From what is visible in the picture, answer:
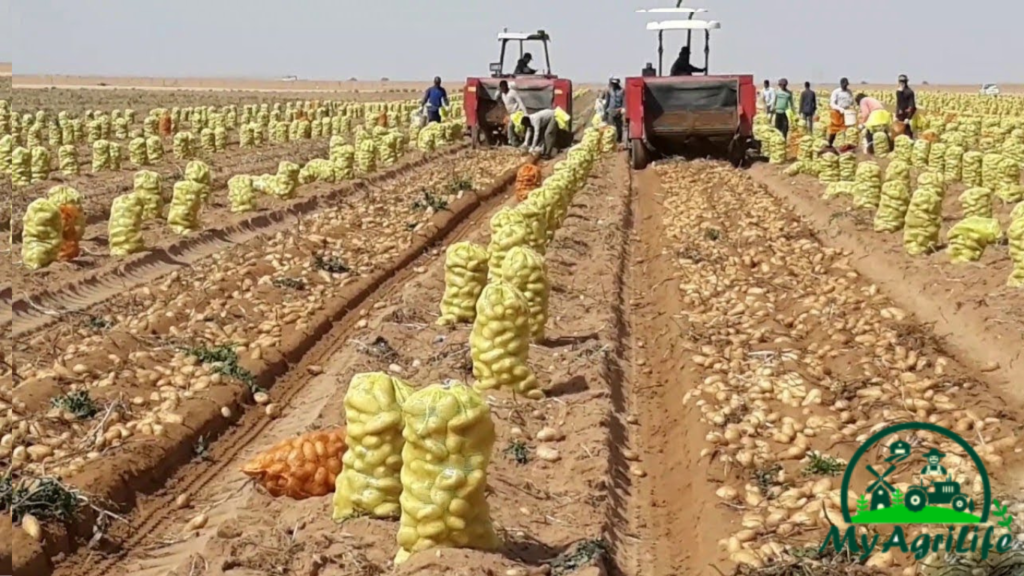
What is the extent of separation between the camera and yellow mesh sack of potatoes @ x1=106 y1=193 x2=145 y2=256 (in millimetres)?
11727

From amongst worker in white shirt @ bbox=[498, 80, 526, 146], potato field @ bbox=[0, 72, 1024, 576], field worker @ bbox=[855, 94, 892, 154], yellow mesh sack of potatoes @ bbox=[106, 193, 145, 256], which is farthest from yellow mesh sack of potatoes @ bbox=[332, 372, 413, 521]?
field worker @ bbox=[855, 94, 892, 154]

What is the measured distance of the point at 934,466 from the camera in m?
5.38

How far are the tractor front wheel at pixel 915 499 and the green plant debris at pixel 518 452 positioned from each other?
203cm

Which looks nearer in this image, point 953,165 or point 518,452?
point 518,452

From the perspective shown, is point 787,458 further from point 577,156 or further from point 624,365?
point 577,156

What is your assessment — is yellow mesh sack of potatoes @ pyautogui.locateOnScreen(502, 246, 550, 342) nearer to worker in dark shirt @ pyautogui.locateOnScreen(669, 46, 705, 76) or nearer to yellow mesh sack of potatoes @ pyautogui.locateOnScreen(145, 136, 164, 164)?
worker in dark shirt @ pyautogui.locateOnScreen(669, 46, 705, 76)

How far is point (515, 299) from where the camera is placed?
22.5 feet

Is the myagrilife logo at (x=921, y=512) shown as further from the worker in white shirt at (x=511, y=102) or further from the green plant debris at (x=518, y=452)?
the worker in white shirt at (x=511, y=102)

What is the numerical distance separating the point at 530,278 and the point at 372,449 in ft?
10.4

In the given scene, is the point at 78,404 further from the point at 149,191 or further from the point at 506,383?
the point at 149,191

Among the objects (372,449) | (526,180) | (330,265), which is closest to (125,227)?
(330,265)

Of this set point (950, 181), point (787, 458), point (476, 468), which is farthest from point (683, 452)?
point (950, 181)

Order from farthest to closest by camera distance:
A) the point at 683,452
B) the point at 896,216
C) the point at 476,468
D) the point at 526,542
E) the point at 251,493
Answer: the point at 896,216 < the point at 683,452 < the point at 251,493 < the point at 526,542 < the point at 476,468

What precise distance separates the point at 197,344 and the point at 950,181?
1257 centimetres
